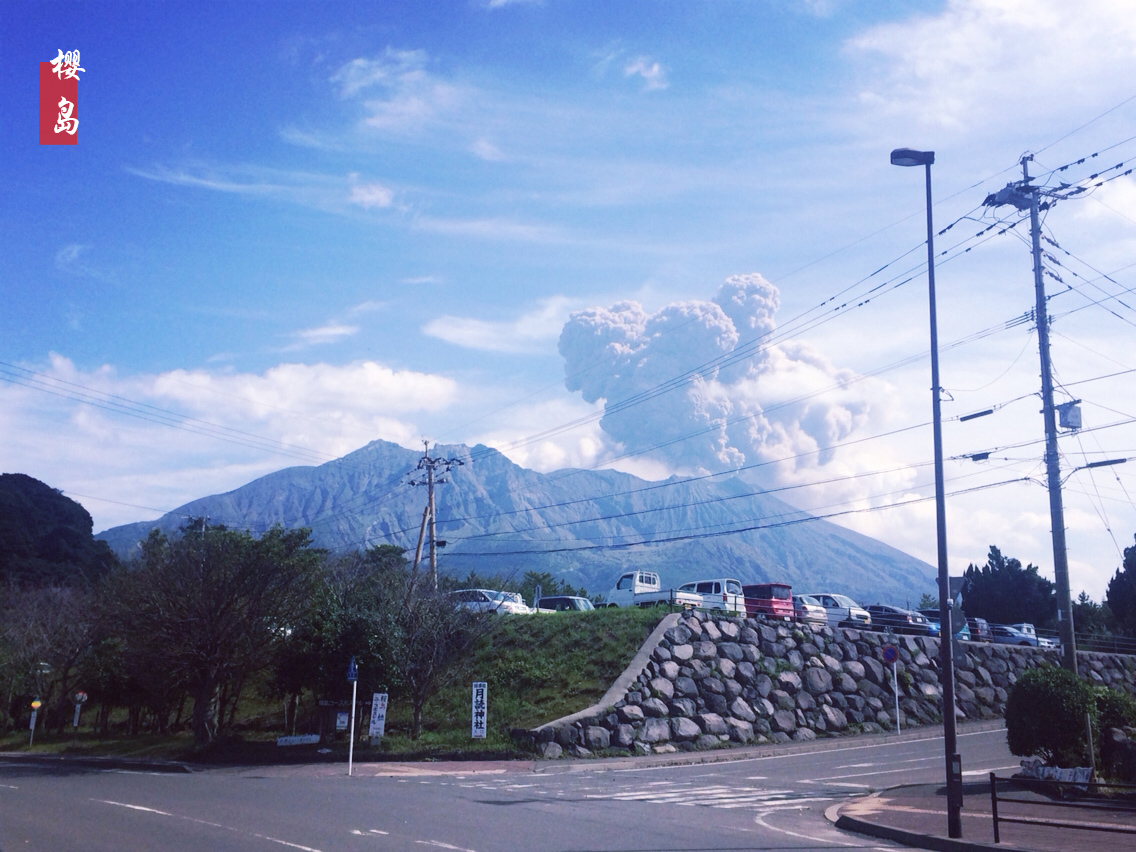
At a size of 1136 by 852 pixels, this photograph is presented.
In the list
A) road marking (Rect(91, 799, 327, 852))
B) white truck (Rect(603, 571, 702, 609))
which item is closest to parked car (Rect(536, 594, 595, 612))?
white truck (Rect(603, 571, 702, 609))

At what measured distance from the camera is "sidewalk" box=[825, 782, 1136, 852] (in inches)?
482

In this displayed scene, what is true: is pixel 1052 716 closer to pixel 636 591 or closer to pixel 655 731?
pixel 655 731

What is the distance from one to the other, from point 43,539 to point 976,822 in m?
89.6

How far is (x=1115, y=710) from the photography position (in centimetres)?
2097

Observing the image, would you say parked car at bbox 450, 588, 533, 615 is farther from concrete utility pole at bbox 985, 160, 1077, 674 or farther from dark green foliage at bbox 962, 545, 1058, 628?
dark green foliage at bbox 962, 545, 1058, 628

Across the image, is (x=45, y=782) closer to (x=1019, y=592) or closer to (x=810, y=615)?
(x=810, y=615)

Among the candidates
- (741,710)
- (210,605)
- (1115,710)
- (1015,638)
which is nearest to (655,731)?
(741,710)

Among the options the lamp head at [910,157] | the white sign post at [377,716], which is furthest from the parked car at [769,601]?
the lamp head at [910,157]

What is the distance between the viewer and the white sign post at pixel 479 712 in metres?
28.2

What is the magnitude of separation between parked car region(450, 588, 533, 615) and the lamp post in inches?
792

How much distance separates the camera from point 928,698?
1502 inches

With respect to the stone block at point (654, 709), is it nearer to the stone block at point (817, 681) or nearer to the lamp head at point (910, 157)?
the stone block at point (817, 681)

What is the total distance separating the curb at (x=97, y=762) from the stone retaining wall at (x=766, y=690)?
35.9 ft

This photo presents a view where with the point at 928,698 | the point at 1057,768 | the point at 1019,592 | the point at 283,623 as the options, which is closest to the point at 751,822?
the point at 1057,768
